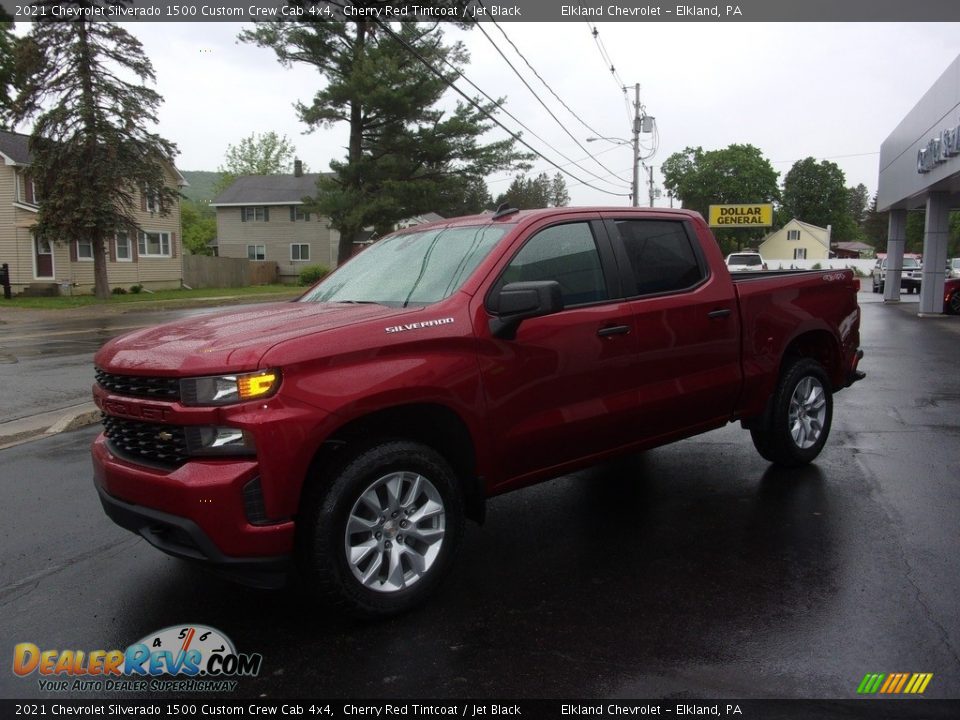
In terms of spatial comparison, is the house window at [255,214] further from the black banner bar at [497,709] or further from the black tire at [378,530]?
the black banner bar at [497,709]

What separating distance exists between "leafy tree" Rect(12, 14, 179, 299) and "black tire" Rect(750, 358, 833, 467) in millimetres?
27626

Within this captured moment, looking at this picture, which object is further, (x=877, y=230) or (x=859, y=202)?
(x=859, y=202)

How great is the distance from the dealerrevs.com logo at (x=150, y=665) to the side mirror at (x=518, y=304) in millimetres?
1869

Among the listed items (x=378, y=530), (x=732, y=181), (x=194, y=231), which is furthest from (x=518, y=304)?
(x=732, y=181)

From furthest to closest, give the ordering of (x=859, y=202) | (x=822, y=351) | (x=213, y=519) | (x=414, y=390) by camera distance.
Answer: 1. (x=859, y=202)
2. (x=822, y=351)
3. (x=414, y=390)
4. (x=213, y=519)

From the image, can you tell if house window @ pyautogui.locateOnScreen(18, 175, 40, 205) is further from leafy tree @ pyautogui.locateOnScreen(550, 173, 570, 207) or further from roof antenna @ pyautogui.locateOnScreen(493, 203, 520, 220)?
leafy tree @ pyautogui.locateOnScreen(550, 173, 570, 207)

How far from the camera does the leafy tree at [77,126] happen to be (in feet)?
90.3

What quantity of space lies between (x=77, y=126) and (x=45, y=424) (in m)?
24.3

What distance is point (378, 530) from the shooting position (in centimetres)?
356

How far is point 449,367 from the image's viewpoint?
3746 mm

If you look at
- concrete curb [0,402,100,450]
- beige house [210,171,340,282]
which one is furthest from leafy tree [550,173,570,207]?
concrete curb [0,402,100,450]

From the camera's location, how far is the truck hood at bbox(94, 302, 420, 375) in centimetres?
327

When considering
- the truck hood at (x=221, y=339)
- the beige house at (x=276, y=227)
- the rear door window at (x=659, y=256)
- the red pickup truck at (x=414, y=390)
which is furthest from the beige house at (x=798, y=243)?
the truck hood at (x=221, y=339)

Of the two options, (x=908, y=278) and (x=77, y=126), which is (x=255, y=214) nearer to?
(x=77, y=126)
